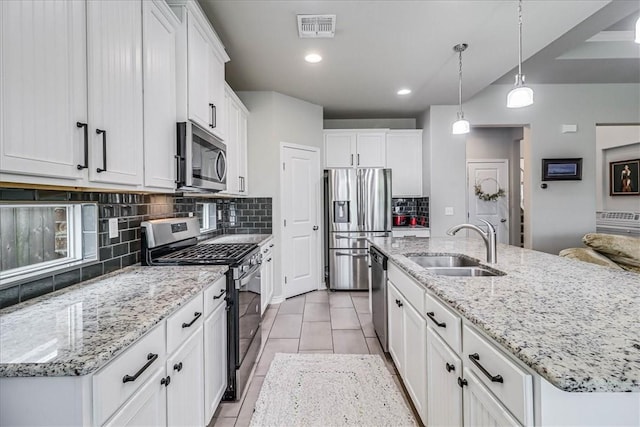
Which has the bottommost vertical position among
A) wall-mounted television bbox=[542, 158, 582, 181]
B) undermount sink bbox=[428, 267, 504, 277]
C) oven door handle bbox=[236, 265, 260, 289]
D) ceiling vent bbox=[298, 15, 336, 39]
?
oven door handle bbox=[236, 265, 260, 289]

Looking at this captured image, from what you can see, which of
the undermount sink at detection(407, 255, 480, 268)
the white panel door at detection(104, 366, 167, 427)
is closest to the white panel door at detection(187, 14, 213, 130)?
the white panel door at detection(104, 366, 167, 427)

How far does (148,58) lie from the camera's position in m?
1.57

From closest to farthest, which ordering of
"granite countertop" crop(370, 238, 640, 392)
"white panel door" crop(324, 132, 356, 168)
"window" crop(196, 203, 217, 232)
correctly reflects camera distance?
"granite countertop" crop(370, 238, 640, 392) < "window" crop(196, 203, 217, 232) < "white panel door" crop(324, 132, 356, 168)

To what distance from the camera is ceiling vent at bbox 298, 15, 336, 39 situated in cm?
244

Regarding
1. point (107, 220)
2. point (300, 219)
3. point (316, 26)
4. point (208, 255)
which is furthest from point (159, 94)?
point (300, 219)

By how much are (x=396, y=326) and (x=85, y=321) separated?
1794 millimetres

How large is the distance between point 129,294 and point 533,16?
3.34m

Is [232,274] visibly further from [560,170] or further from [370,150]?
[560,170]

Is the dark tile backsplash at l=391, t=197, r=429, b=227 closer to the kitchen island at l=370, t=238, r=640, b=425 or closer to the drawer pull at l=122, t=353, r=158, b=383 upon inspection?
the kitchen island at l=370, t=238, r=640, b=425

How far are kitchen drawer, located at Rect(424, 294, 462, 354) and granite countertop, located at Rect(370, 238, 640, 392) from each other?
0.25 ft

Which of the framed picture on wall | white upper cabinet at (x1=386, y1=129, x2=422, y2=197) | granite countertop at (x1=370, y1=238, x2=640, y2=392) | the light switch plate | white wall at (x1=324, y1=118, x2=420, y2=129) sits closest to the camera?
granite countertop at (x1=370, y1=238, x2=640, y2=392)

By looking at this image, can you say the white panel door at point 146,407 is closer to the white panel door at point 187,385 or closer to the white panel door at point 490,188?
the white panel door at point 187,385

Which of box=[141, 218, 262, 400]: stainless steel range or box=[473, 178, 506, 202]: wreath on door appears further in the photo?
box=[473, 178, 506, 202]: wreath on door

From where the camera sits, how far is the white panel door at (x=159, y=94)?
1.56 metres
